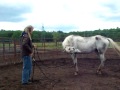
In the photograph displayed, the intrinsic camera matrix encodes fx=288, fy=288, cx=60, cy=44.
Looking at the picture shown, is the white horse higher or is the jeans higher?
the white horse

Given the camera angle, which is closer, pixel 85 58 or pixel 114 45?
pixel 114 45

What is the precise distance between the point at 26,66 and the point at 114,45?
417 centimetres

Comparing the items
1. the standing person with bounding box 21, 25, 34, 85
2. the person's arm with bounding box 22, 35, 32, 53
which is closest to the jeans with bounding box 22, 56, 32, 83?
the standing person with bounding box 21, 25, 34, 85

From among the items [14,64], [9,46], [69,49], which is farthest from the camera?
[9,46]

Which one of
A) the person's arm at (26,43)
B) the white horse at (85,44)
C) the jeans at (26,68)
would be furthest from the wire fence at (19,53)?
the person's arm at (26,43)

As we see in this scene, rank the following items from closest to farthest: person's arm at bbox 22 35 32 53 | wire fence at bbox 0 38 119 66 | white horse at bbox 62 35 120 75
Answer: person's arm at bbox 22 35 32 53 < white horse at bbox 62 35 120 75 < wire fence at bbox 0 38 119 66

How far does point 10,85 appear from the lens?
821cm

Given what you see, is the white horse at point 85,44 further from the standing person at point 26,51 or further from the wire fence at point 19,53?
the standing person at point 26,51

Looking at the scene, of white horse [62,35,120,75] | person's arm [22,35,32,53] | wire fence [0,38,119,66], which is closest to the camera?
person's arm [22,35,32,53]

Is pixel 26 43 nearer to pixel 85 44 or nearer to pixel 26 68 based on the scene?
pixel 26 68

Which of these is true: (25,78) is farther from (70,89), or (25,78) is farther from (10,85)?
(70,89)

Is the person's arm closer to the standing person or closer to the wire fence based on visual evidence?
the standing person

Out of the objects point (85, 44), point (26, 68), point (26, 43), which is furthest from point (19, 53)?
point (26, 43)

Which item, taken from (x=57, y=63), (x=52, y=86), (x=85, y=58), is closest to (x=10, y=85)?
(x=52, y=86)
